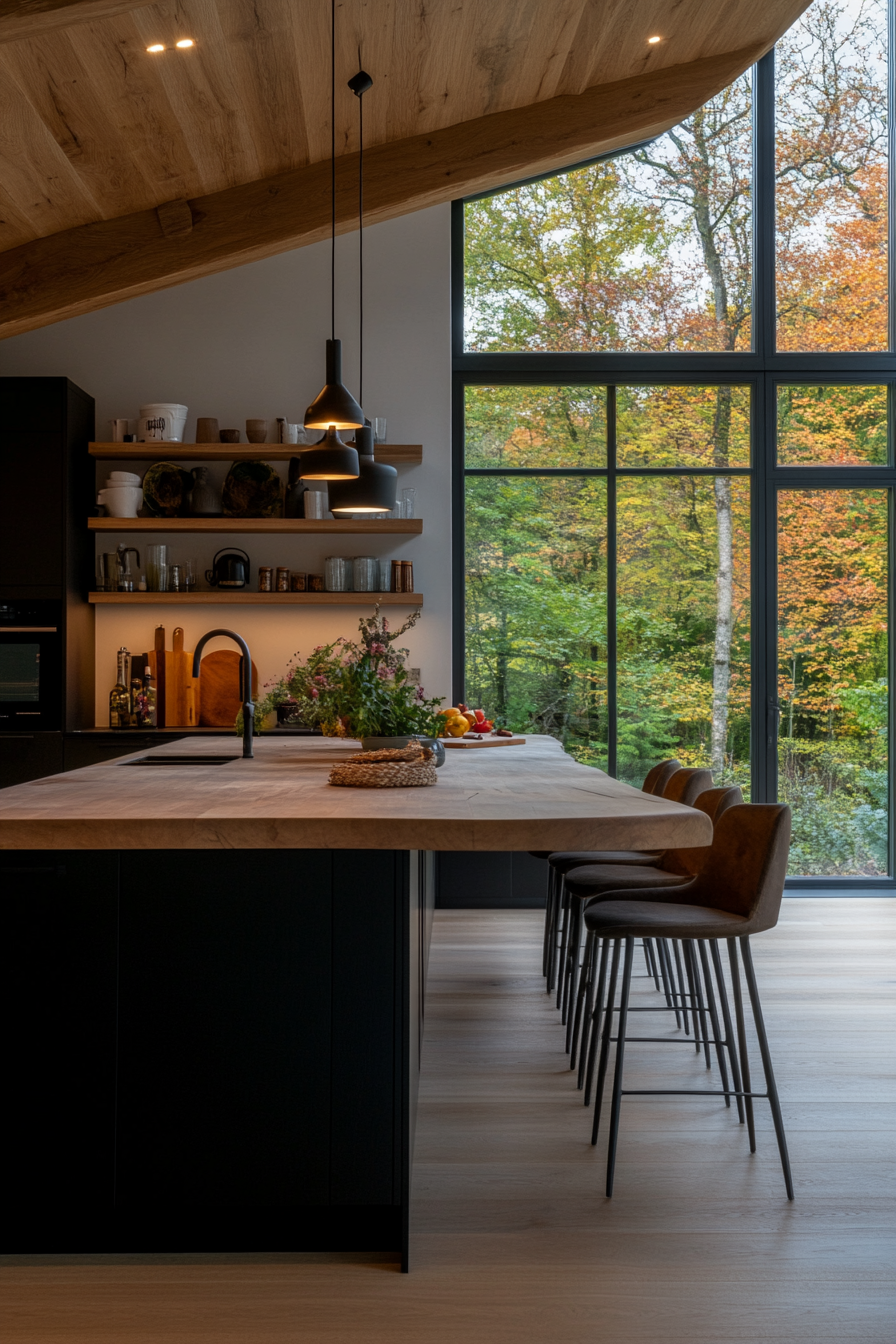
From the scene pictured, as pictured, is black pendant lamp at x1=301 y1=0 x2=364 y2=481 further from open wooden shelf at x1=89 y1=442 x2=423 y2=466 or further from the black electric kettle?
the black electric kettle

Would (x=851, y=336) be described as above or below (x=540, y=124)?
below

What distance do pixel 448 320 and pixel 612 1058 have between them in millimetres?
4105

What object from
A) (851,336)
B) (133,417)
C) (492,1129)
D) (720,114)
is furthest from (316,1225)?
(720,114)

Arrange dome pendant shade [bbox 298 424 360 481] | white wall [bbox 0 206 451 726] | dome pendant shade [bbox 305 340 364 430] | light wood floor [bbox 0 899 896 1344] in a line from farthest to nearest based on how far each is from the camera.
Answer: white wall [bbox 0 206 451 726] < dome pendant shade [bbox 298 424 360 481] < dome pendant shade [bbox 305 340 364 430] < light wood floor [bbox 0 899 896 1344]

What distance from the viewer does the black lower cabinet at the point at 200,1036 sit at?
223 cm

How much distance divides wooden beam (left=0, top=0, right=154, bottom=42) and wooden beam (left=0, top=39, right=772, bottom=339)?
2218mm

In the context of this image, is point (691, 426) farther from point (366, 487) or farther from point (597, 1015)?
point (597, 1015)

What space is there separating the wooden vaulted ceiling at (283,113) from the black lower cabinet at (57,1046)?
3132 mm

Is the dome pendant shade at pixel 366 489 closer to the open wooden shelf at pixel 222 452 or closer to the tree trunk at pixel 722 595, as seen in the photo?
the open wooden shelf at pixel 222 452

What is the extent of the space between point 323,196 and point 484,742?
2.88 metres

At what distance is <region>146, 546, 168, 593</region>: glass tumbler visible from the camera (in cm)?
590

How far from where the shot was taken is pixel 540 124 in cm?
565

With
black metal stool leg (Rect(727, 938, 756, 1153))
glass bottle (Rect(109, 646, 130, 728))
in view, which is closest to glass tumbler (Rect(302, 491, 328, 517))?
glass bottle (Rect(109, 646, 130, 728))

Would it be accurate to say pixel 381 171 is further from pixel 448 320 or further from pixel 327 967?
pixel 327 967
